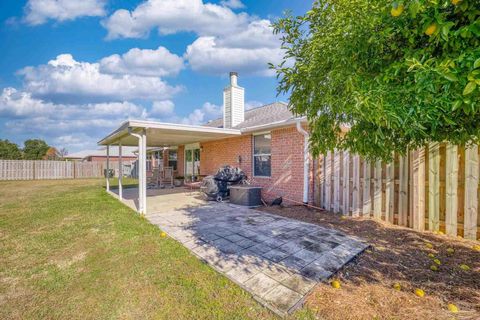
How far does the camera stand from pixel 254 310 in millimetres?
2463

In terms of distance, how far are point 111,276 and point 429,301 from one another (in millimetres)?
4083

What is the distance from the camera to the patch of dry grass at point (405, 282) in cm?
236

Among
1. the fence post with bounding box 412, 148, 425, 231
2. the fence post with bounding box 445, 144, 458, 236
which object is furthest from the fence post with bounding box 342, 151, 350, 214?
the fence post with bounding box 445, 144, 458, 236

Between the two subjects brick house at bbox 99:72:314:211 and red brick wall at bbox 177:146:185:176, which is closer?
brick house at bbox 99:72:314:211

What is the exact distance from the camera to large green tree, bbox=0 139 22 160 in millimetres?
32812

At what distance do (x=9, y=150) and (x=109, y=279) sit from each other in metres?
44.9

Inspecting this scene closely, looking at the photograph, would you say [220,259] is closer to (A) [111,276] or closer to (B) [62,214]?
(A) [111,276]

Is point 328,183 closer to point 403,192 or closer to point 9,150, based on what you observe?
point 403,192

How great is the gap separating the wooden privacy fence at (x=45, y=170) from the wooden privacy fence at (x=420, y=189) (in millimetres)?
25248

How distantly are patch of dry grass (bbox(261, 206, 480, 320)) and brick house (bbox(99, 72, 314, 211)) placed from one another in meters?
3.18

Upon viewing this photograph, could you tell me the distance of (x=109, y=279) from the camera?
3191 mm

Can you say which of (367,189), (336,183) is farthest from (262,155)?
(367,189)

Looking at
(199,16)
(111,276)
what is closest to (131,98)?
(199,16)

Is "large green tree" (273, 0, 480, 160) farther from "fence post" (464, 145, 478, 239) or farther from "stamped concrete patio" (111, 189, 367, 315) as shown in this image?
"fence post" (464, 145, 478, 239)
